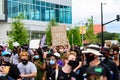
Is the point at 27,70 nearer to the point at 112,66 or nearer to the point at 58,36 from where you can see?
the point at 112,66

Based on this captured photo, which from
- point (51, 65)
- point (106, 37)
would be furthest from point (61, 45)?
point (106, 37)

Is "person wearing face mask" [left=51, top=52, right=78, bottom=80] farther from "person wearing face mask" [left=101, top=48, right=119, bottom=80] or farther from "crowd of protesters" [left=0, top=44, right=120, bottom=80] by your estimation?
"person wearing face mask" [left=101, top=48, right=119, bottom=80]

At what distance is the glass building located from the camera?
57750mm

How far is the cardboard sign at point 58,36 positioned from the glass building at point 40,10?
36.5m

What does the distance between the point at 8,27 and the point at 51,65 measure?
44742 mm

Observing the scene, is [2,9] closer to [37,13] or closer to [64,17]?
[37,13]

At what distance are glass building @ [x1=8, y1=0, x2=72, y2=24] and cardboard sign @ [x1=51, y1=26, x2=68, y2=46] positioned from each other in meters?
36.5

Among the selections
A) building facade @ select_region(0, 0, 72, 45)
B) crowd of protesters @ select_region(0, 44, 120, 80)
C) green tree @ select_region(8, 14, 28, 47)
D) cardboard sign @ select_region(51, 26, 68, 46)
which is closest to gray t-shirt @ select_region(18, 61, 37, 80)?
crowd of protesters @ select_region(0, 44, 120, 80)

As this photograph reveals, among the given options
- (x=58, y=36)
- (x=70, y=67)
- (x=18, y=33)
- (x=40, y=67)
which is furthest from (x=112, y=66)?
(x=18, y=33)

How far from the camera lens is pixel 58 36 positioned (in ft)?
66.5

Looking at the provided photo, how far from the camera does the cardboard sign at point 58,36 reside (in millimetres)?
19731

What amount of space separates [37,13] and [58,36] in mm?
42269

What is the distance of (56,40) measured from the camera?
19953 millimetres

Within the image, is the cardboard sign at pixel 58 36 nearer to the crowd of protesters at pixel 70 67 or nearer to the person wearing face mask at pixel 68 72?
the crowd of protesters at pixel 70 67
